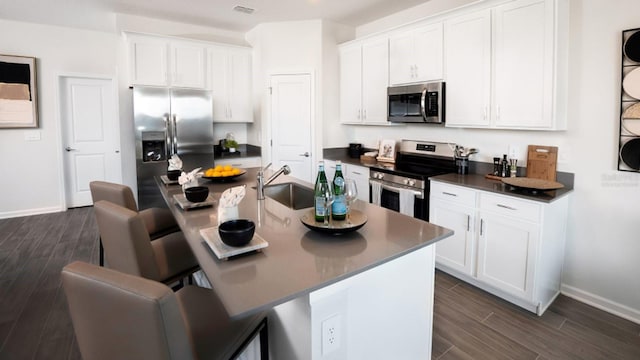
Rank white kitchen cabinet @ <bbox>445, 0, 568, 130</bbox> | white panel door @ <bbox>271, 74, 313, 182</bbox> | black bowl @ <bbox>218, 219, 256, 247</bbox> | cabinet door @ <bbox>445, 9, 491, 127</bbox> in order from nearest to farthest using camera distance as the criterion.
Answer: black bowl @ <bbox>218, 219, 256, 247</bbox>
white kitchen cabinet @ <bbox>445, 0, 568, 130</bbox>
cabinet door @ <bbox>445, 9, 491, 127</bbox>
white panel door @ <bbox>271, 74, 313, 182</bbox>

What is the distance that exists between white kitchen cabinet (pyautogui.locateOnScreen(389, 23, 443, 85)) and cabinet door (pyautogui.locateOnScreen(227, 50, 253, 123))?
2282mm

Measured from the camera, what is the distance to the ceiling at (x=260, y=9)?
162 inches

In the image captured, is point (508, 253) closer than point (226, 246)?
No

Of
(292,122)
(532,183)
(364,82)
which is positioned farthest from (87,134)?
(532,183)

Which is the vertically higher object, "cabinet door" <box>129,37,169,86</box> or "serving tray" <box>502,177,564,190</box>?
"cabinet door" <box>129,37,169,86</box>

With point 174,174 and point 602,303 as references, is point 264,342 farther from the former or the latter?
point 602,303

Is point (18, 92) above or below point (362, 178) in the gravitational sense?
above

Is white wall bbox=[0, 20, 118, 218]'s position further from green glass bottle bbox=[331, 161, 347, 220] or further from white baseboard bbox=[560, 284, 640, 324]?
white baseboard bbox=[560, 284, 640, 324]

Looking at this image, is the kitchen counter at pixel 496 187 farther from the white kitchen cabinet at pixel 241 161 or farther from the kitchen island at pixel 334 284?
the white kitchen cabinet at pixel 241 161

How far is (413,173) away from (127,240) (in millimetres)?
2599

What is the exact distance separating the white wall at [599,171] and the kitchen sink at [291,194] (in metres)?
2.07

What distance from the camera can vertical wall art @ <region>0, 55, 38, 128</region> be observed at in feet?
16.3

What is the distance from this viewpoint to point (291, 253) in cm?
144

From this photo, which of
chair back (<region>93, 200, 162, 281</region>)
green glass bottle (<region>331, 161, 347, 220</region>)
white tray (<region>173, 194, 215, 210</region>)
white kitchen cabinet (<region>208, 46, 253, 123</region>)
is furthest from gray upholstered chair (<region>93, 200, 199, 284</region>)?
white kitchen cabinet (<region>208, 46, 253, 123</region>)
